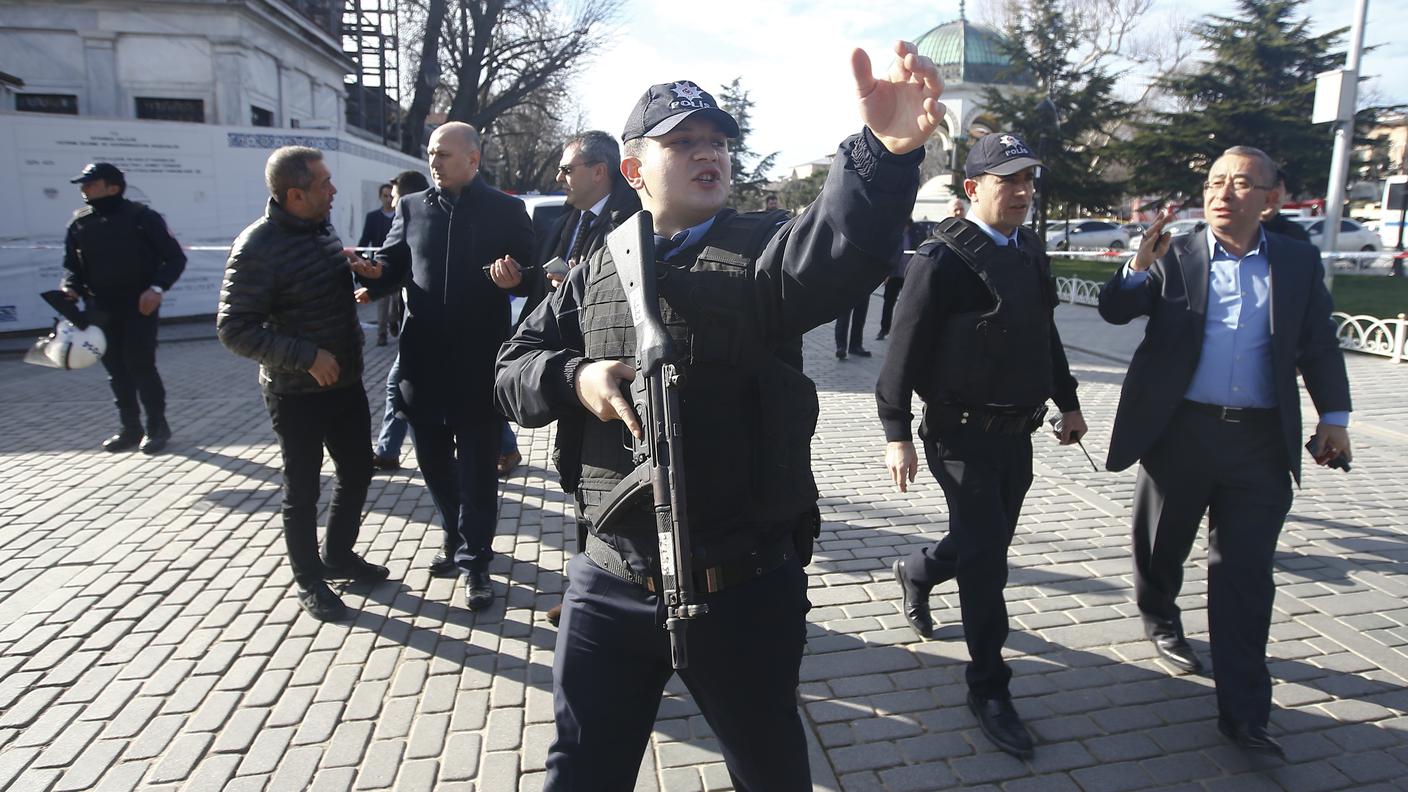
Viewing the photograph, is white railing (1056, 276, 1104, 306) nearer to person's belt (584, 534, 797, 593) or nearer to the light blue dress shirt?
the light blue dress shirt

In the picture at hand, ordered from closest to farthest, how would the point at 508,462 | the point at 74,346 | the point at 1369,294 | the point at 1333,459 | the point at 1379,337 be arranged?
the point at 1333,459 < the point at 508,462 < the point at 74,346 < the point at 1379,337 < the point at 1369,294

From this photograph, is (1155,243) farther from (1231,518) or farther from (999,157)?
(1231,518)

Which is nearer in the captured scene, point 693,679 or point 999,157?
point 693,679

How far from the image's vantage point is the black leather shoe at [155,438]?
719cm

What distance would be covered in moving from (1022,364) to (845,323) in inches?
337

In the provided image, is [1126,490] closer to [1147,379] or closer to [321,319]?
[1147,379]

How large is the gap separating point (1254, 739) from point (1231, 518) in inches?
29.9

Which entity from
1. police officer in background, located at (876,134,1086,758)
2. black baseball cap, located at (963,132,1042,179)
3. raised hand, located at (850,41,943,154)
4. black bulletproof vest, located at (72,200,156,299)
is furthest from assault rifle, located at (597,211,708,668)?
black bulletproof vest, located at (72,200,156,299)

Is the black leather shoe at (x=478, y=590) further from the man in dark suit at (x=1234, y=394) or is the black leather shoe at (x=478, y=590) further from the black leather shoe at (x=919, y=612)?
the man in dark suit at (x=1234, y=394)

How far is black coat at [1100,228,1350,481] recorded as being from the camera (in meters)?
3.31

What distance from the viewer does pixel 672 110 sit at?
204 cm

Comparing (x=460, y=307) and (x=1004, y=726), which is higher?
(x=460, y=307)

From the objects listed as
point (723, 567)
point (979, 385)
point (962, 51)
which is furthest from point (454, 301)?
point (962, 51)

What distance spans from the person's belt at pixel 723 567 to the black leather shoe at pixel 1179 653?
95.8 inches
